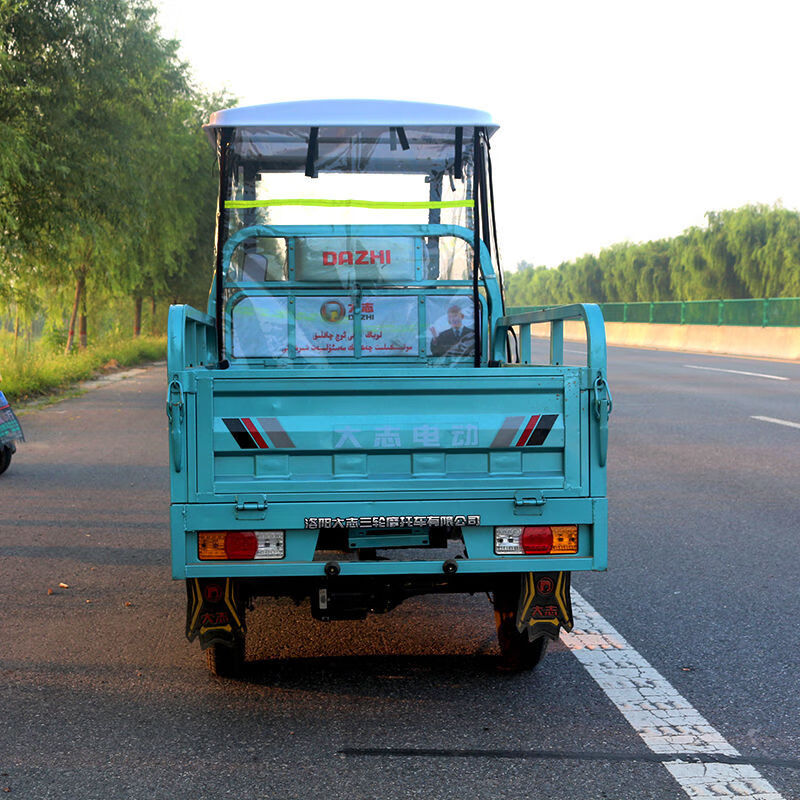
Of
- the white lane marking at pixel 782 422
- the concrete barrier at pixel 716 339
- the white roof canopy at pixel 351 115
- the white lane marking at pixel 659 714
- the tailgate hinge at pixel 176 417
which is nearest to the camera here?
the white lane marking at pixel 659 714

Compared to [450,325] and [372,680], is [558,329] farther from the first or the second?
[372,680]

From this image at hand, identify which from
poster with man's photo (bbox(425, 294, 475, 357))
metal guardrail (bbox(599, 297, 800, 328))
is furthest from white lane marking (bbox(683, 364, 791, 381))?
poster with man's photo (bbox(425, 294, 475, 357))

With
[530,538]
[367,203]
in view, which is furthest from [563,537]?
[367,203]

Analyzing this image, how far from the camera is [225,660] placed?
467 cm

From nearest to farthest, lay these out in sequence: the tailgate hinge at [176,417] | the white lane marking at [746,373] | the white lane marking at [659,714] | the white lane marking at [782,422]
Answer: the white lane marking at [659,714], the tailgate hinge at [176,417], the white lane marking at [782,422], the white lane marking at [746,373]

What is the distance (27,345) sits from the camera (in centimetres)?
2503

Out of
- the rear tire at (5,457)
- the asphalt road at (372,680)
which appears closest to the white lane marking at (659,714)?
the asphalt road at (372,680)

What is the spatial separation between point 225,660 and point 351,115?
2939 millimetres

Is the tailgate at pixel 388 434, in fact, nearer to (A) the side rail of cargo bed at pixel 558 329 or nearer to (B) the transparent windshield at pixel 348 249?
(A) the side rail of cargo bed at pixel 558 329

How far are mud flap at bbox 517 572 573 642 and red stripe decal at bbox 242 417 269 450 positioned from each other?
1195 mm

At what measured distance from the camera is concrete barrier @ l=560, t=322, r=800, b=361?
32062mm

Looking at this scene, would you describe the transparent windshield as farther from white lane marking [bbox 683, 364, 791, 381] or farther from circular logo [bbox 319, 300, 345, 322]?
white lane marking [bbox 683, 364, 791, 381]

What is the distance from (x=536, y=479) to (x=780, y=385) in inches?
688

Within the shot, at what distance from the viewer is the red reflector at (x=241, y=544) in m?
4.28
